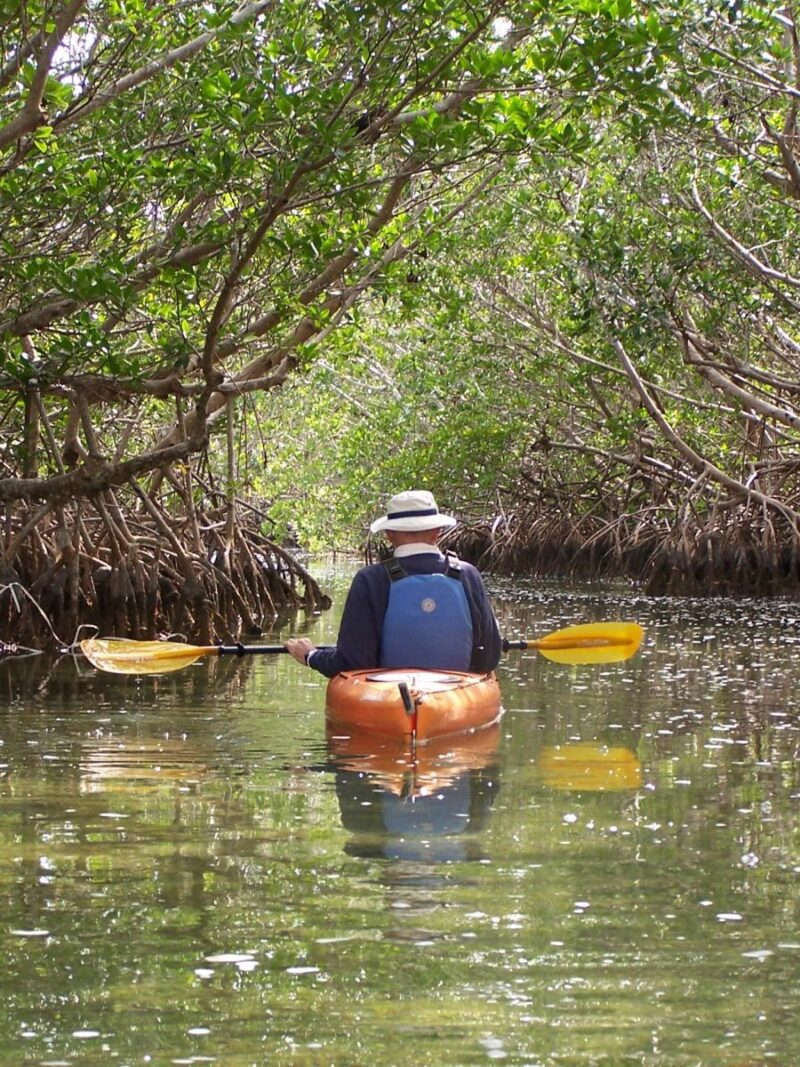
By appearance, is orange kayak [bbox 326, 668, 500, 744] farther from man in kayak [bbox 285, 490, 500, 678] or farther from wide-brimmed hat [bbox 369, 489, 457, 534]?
wide-brimmed hat [bbox 369, 489, 457, 534]

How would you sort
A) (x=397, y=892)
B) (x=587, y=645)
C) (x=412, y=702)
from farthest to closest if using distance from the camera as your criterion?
(x=587, y=645)
(x=412, y=702)
(x=397, y=892)

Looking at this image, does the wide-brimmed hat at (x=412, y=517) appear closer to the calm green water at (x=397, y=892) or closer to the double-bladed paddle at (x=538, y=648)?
the calm green water at (x=397, y=892)

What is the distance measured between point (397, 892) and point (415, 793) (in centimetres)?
147

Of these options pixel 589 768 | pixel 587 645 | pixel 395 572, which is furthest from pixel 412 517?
pixel 587 645

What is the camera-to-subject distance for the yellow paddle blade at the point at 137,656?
26.0 feet

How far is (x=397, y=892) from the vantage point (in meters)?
3.95

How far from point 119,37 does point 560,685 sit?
13.0 feet

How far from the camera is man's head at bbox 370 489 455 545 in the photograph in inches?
259

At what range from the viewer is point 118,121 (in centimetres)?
791

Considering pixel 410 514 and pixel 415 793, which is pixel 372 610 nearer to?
pixel 410 514

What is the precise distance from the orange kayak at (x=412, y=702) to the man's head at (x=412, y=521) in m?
0.53

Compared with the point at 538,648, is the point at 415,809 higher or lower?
lower

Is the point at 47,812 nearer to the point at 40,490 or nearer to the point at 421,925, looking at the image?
the point at 421,925

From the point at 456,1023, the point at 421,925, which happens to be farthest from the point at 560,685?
the point at 456,1023
